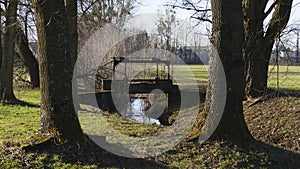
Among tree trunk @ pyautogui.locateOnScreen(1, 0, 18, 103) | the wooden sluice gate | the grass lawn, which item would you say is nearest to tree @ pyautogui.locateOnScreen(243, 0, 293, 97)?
the grass lawn

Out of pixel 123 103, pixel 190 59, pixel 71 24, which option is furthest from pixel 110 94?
pixel 190 59

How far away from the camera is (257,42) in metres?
9.98

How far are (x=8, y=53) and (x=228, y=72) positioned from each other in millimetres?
8863

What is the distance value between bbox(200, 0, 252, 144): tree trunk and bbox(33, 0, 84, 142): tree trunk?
7.44 feet

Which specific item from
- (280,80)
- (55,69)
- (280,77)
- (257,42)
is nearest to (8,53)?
(55,69)

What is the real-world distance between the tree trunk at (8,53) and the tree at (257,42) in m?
7.52

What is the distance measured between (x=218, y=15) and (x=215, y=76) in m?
1.01

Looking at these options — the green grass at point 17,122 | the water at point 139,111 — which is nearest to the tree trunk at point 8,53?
the green grass at point 17,122

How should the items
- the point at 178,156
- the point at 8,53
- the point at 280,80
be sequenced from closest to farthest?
the point at 178,156, the point at 8,53, the point at 280,80

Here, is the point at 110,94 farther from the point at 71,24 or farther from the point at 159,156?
the point at 159,156

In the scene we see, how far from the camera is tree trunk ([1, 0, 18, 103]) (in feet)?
39.3

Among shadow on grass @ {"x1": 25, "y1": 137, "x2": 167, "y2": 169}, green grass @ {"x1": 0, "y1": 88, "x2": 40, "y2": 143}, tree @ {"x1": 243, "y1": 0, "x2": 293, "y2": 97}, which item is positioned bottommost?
green grass @ {"x1": 0, "y1": 88, "x2": 40, "y2": 143}

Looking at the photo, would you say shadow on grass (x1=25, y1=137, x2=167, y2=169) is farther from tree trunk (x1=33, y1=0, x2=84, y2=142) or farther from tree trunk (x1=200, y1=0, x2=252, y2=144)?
tree trunk (x1=200, y1=0, x2=252, y2=144)

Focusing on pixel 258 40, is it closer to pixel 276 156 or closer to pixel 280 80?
pixel 276 156
